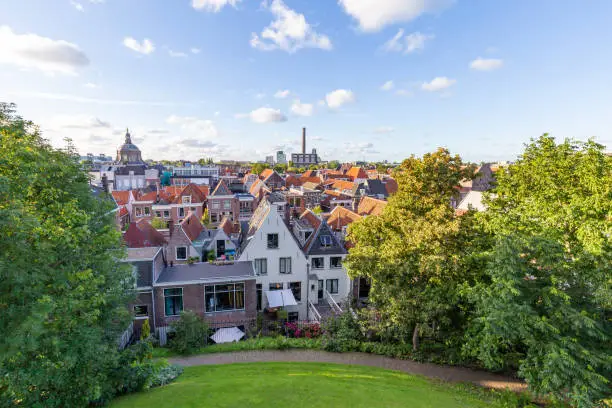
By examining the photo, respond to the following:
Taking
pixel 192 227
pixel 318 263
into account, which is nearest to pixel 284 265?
pixel 318 263

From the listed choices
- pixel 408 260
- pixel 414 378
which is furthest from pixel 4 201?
pixel 414 378

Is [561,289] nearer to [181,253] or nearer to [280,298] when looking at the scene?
[280,298]

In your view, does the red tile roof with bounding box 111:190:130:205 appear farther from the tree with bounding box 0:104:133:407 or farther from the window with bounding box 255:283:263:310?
the tree with bounding box 0:104:133:407

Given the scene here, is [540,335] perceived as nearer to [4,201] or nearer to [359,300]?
[359,300]

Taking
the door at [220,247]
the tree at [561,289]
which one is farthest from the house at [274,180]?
the tree at [561,289]

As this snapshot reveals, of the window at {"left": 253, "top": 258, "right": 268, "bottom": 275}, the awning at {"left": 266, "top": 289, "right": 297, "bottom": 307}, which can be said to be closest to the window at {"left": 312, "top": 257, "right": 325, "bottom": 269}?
the awning at {"left": 266, "top": 289, "right": 297, "bottom": 307}
